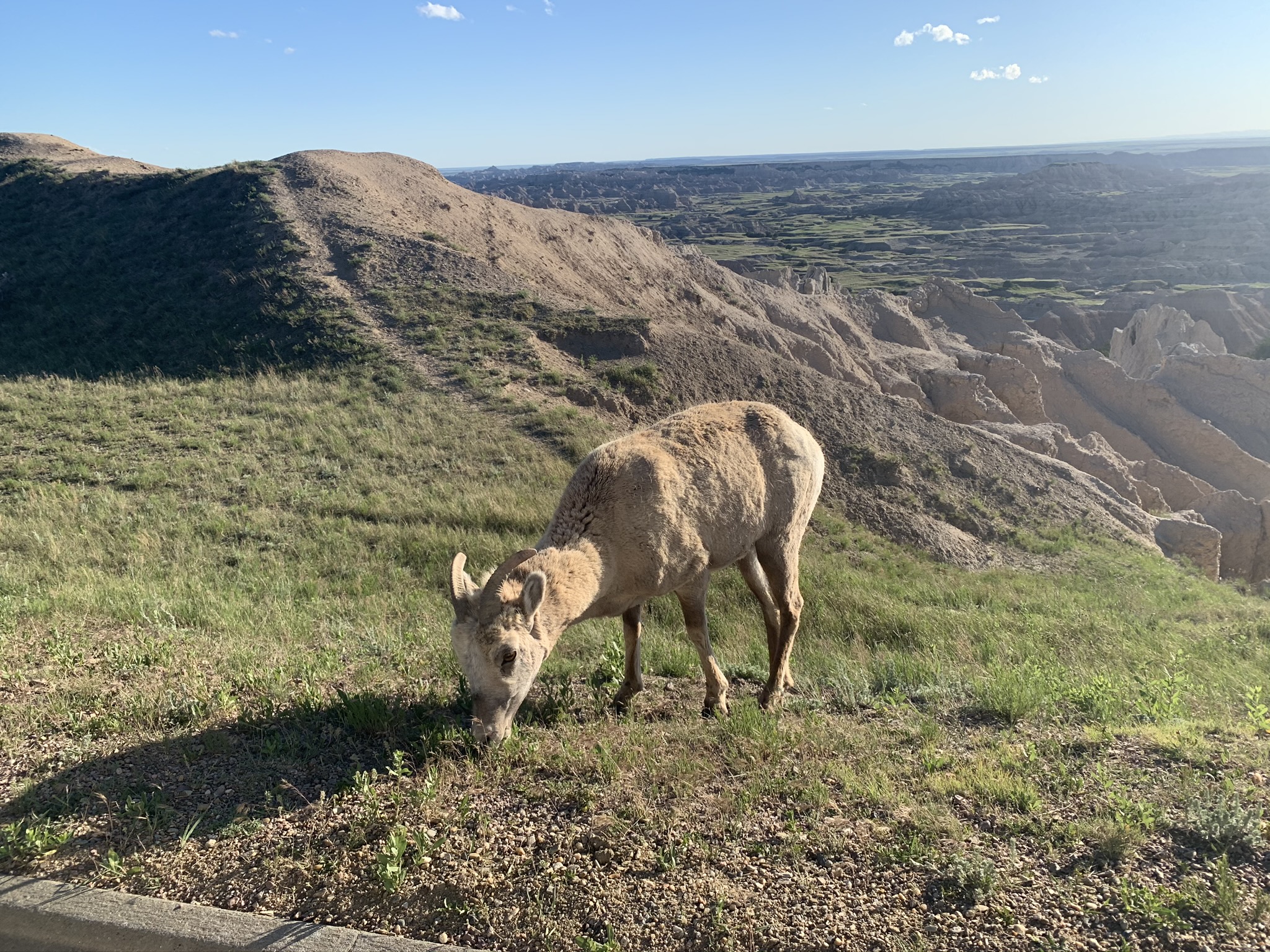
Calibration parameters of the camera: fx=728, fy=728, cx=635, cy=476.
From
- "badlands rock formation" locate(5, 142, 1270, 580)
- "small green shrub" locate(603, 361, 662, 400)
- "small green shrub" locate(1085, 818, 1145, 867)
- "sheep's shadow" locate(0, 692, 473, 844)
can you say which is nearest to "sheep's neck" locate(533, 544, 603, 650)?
"sheep's shadow" locate(0, 692, 473, 844)

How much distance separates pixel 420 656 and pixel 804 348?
2473 centimetres

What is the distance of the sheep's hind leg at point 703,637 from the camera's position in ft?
18.6

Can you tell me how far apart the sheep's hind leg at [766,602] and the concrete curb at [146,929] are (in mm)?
3922

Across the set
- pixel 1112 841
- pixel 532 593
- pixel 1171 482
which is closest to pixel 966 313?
pixel 1171 482

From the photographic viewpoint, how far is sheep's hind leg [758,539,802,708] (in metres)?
6.38

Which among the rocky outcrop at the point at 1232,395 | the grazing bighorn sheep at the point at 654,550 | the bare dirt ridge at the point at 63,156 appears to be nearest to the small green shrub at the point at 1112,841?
the grazing bighorn sheep at the point at 654,550

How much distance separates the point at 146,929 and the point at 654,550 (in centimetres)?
337

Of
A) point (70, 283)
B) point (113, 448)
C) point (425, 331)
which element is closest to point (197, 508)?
point (113, 448)

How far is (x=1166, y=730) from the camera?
499 cm

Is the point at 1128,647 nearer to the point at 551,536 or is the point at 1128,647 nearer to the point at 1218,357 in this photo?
the point at 551,536

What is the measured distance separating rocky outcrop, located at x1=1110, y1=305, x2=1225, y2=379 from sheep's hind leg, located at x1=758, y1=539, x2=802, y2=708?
126 feet

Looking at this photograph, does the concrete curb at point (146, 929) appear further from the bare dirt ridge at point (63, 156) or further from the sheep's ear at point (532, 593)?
the bare dirt ridge at point (63, 156)

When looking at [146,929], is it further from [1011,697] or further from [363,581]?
[363,581]

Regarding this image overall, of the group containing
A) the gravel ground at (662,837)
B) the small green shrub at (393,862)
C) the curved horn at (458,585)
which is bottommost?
the gravel ground at (662,837)
